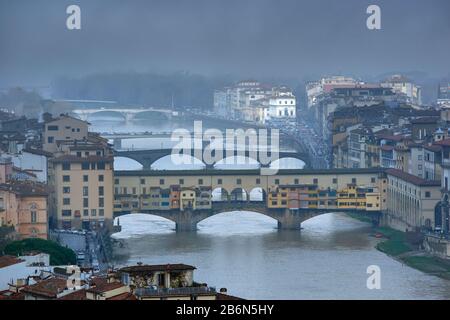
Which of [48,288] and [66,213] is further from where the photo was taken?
[66,213]

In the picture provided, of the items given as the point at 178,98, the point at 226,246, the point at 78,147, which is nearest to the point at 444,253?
the point at 226,246

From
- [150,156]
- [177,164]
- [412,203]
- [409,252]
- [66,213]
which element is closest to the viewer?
[409,252]

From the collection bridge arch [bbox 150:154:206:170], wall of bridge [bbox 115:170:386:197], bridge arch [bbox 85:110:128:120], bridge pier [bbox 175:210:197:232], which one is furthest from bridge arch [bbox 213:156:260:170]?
bridge arch [bbox 85:110:128:120]

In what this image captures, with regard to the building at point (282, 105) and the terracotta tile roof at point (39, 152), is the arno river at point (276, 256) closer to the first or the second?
the terracotta tile roof at point (39, 152)

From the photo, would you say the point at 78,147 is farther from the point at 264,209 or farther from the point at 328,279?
the point at 328,279

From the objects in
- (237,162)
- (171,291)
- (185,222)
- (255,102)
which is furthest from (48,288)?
(255,102)

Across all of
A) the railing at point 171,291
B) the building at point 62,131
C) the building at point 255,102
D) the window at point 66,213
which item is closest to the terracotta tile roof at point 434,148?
the building at point 62,131

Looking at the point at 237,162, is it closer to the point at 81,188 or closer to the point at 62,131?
the point at 62,131
